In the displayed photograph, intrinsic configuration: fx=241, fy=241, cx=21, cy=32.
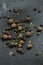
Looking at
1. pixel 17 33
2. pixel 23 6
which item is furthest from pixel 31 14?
pixel 17 33

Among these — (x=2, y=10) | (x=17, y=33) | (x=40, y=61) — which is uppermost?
(x=2, y=10)

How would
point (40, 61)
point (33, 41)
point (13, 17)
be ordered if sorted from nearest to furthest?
1. point (40, 61)
2. point (33, 41)
3. point (13, 17)

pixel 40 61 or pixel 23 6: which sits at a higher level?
pixel 23 6

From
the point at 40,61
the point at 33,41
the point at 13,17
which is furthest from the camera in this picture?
the point at 13,17

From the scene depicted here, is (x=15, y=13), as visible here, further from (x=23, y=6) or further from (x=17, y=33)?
(x=17, y=33)

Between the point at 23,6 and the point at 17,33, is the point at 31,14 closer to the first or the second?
the point at 23,6

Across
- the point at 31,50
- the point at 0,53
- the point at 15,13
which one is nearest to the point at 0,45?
the point at 0,53

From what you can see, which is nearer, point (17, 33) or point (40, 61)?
point (40, 61)
